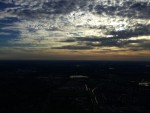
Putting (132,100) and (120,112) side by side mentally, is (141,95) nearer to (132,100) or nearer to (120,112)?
(132,100)

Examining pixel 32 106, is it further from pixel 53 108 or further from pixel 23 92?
pixel 23 92

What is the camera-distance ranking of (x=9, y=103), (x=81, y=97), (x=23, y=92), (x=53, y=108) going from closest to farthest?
1. (x=53, y=108)
2. (x=9, y=103)
3. (x=81, y=97)
4. (x=23, y=92)

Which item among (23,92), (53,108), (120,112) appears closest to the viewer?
(120,112)

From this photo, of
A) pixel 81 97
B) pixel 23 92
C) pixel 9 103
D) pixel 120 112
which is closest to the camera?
pixel 120 112

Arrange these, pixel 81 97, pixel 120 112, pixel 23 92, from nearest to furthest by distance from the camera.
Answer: pixel 120 112 < pixel 81 97 < pixel 23 92

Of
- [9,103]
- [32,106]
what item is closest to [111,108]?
[32,106]

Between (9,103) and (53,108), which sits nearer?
(53,108)

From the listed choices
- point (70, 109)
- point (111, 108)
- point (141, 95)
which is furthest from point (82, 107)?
point (141, 95)

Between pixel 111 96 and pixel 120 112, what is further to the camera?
pixel 111 96

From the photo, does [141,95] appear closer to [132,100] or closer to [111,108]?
[132,100]
